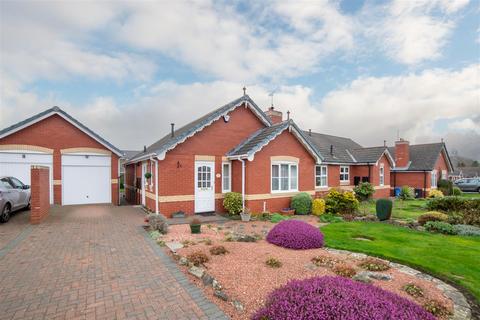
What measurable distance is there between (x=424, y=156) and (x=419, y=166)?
212cm

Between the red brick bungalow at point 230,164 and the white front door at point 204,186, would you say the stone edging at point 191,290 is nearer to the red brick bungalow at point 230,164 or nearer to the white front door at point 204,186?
the red brick bungalow at point 230,164

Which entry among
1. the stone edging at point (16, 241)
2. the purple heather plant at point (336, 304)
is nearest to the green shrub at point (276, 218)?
the purple heather plant at point (336, 304)

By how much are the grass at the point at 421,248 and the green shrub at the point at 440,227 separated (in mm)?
647

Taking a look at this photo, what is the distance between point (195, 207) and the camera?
13867 mm

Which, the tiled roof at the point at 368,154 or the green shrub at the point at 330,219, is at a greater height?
the tiled roof at the point at 368,154

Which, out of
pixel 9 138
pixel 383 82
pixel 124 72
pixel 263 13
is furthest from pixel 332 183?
pixel 9 138

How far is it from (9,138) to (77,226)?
31.2 ft

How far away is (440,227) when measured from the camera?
11.1 m

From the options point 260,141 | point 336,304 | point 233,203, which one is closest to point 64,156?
point 233,203

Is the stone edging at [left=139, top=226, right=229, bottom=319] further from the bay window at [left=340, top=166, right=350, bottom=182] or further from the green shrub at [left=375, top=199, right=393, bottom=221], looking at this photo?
the bay window at [left=340, top=166, right=350, bottom=182]

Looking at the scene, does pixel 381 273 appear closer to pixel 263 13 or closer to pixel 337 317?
pixel 337 317

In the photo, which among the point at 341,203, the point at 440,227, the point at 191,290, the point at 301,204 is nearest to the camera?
the point at 191,290

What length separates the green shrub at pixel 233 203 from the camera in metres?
13.8

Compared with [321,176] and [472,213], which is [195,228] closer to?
[321,176]
